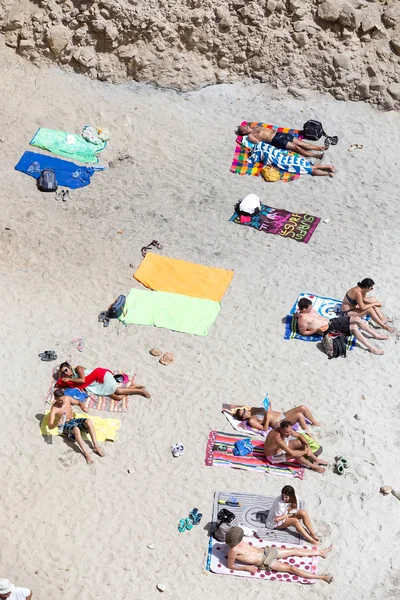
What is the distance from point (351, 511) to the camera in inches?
417

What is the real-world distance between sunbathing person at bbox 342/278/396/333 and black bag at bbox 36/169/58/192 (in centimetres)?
586

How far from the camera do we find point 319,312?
43.2ft

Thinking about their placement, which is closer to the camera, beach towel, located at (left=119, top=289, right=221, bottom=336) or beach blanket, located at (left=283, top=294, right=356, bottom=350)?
beach blanket, located at (left=283, top=294, right=356, bottom=350)

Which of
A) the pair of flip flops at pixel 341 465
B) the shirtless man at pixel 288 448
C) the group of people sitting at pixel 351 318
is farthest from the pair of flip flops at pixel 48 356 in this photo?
the pair of flip flops at pixel 341 465

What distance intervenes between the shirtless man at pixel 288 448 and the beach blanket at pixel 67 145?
7425 millimetres

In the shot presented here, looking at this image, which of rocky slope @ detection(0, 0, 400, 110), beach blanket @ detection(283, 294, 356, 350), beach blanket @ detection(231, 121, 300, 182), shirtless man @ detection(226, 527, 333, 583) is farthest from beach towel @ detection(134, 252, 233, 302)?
rocky slope @ detection(0, 0, 400, 110)

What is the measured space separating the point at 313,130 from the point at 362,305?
497 centimetres

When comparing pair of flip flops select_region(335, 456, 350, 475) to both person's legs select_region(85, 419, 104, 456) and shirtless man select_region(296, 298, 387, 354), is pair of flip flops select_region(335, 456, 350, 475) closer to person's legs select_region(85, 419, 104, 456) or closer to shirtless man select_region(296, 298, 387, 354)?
shirtless man select_region(296, 298, 387, 354)

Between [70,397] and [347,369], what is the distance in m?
4.10

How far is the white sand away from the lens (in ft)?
33.6

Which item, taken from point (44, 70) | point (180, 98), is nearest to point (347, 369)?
point (180, 98)

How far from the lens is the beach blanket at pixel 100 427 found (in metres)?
11.4

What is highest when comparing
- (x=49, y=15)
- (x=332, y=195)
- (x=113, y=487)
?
(x=49, y=15)

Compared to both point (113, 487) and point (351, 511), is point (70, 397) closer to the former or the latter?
point (113, 487)
